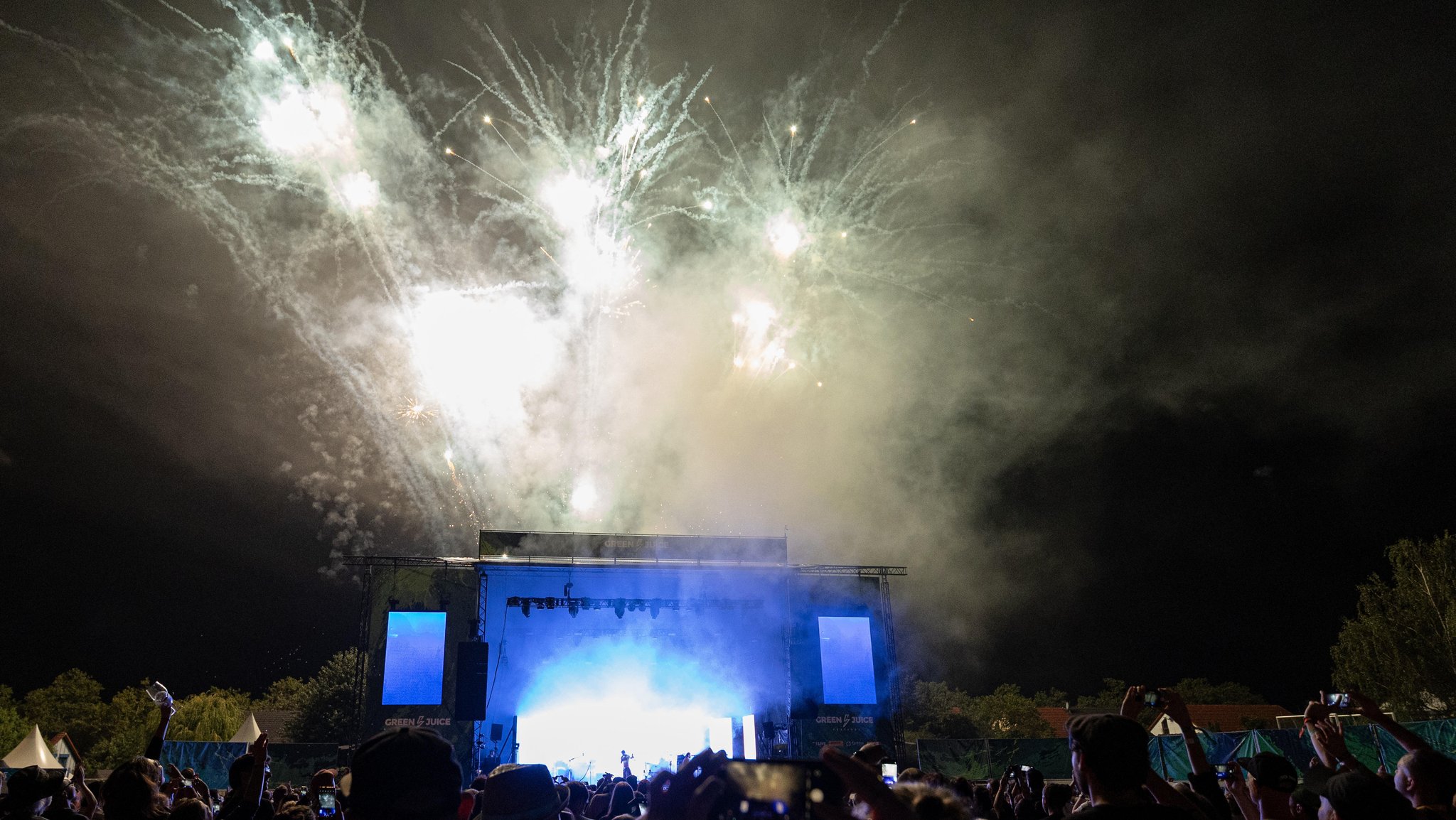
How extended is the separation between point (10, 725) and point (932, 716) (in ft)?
139

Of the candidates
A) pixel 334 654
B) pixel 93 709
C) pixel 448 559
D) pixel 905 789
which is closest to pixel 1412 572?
pixel 448 559

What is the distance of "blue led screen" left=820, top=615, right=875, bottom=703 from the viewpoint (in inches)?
760

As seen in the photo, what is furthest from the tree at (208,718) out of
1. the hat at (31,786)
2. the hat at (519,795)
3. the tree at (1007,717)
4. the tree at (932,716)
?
the hat at (519,795)

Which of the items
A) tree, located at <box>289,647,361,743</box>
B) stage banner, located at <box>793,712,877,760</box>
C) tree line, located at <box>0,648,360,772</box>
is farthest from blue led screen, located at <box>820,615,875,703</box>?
tree line, located at <box>0,648,360,772</box>

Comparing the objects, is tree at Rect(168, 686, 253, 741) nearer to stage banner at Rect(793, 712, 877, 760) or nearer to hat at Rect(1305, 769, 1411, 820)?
stage banner at Rect(793, 712, 877, 760)

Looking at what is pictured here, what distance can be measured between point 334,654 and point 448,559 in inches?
750

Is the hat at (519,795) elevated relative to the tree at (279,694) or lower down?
lower down

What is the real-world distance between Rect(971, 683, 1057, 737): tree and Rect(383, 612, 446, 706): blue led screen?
86.7ft

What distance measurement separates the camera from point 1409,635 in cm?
2592

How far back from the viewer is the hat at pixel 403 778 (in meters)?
1.67

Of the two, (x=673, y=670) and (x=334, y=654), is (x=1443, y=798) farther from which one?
(x=334, y=654)

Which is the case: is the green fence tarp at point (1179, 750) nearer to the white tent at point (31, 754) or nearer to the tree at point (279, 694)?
the white tent at point (31, 754)

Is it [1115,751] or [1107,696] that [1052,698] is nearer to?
[1107,696]

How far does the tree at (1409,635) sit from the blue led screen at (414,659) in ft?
86.9
